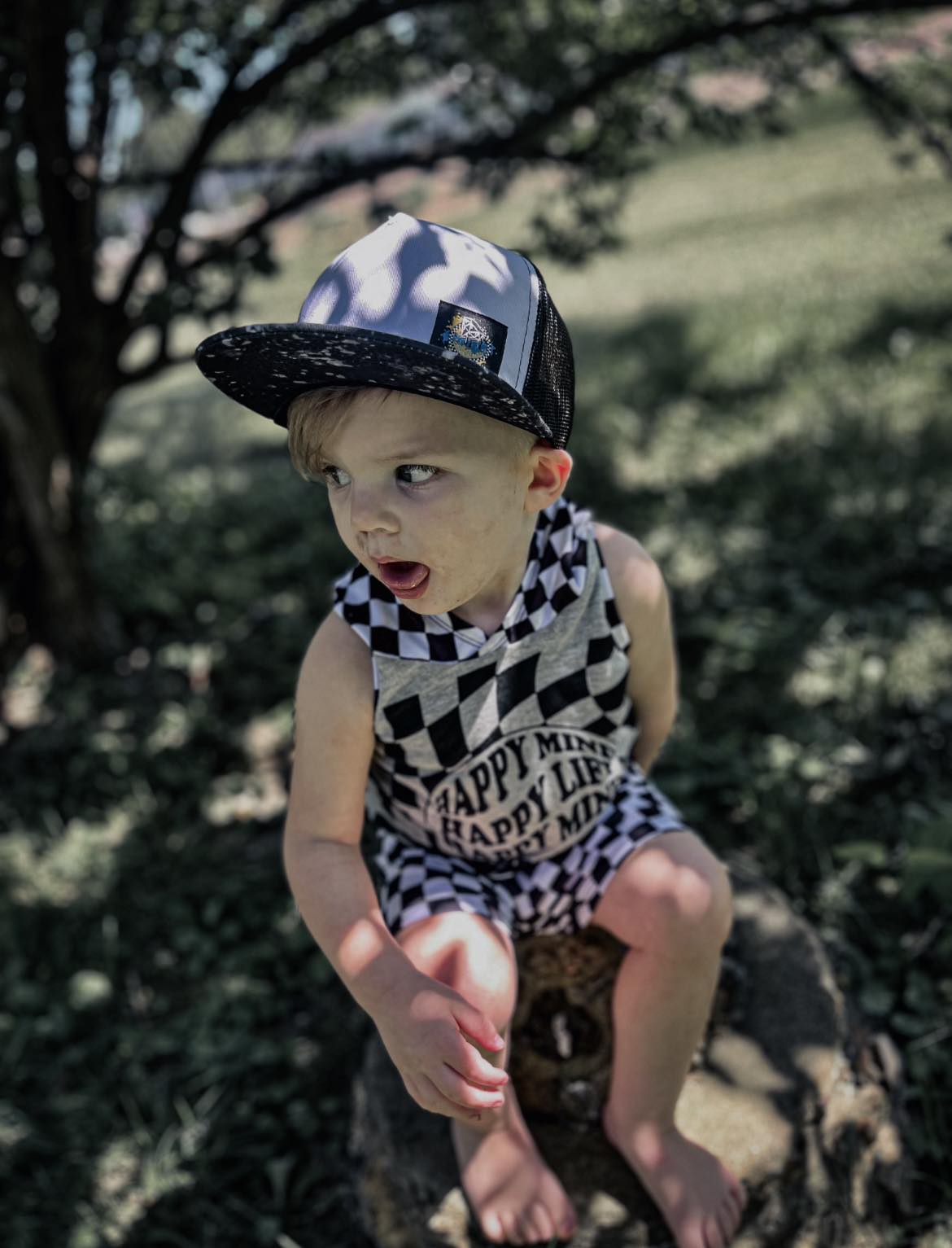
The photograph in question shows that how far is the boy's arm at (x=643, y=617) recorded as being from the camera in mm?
2086

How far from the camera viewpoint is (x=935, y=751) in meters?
3.29

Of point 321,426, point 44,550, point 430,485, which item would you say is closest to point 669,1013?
point 430,485

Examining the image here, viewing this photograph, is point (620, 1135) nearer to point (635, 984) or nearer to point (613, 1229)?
point (613, 1229)

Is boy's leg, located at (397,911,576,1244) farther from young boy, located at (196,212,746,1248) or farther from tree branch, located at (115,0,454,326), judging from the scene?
tree branch, located at (115,0,454,326)

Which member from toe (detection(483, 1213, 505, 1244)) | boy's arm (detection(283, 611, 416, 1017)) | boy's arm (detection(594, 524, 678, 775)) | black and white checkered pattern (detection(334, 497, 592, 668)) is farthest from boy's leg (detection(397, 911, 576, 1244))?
boy's arm (detection(594, 524, 678, 775))

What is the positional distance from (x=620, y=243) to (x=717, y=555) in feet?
4.40

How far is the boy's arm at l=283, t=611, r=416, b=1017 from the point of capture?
1.88 meters

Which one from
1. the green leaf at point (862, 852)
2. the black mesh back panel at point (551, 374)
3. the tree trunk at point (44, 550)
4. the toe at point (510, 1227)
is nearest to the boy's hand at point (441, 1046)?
the toe at point (510, 1227)

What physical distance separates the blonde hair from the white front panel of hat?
9 centimetres

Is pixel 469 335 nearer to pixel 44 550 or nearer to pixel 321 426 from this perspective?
pixel 321 426

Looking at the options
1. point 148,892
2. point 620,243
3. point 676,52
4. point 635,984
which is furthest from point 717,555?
point 635,984

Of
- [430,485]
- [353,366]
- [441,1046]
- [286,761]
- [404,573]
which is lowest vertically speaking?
[286,761]

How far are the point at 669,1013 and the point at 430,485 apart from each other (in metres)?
1.01

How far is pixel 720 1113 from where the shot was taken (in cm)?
213
